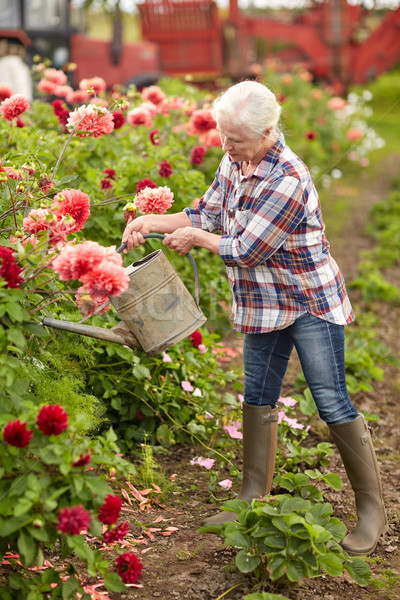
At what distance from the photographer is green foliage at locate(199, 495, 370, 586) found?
6.24 ft

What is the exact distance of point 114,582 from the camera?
5.99ft

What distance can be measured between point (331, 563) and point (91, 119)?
158 cm

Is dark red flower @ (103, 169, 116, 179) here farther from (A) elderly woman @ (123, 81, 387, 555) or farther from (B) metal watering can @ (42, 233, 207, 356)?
(B) metal watering can @ (42, 233, 207, 356)

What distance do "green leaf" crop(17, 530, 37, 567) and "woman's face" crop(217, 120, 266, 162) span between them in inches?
46.3

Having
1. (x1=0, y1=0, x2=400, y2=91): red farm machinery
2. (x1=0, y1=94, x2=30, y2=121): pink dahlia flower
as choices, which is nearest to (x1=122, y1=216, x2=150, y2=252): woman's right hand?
(x1=0, y1=94, x2=30, y2=121): pink dahlia flower

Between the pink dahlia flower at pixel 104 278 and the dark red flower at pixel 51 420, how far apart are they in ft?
0.97

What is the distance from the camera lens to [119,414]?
2922mm

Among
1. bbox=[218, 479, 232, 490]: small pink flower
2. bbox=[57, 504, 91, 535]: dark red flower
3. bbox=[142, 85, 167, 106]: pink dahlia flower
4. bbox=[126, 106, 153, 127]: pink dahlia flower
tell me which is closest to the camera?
bbox=[57, 504, 91, 535]: dark red flower

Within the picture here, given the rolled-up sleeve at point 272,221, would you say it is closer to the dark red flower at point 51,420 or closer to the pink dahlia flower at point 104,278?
the pink dahlia flower at point 104,278

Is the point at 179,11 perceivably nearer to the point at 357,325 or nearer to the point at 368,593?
the point at 357,325

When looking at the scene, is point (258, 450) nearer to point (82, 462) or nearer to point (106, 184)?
point (82, 462)

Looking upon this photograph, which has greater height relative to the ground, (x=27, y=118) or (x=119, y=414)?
(x=27, y=118)

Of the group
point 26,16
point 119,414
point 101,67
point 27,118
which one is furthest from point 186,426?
point 101,67

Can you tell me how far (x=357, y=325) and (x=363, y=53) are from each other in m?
10.2
